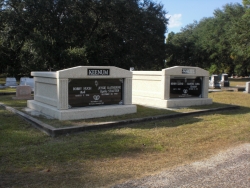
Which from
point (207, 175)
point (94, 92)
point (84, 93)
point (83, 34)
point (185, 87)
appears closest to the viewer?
point (207, 175)

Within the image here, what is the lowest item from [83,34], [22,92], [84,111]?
[84,111]

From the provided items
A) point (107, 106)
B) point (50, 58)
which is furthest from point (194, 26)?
point (107, 106)

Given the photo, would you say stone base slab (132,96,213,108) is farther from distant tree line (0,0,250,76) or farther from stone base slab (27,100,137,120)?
distant tree line (0,0,250,76)

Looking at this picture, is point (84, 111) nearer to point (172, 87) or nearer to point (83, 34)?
point (172, 87)

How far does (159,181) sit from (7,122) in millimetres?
5076

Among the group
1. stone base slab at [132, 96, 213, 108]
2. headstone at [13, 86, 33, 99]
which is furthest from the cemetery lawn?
headstone at [13, 86, 33, 99]

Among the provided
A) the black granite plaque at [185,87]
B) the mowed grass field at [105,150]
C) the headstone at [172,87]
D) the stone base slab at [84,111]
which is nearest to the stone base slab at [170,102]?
the headstone at [172,87]

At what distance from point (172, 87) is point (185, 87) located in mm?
651

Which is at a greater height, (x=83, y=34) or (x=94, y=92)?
(x=83, y=34)

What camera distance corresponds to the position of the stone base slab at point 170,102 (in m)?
9.96

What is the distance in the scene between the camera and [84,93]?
7.77m

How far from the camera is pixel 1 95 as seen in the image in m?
14.4

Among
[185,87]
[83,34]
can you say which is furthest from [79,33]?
[185,87]

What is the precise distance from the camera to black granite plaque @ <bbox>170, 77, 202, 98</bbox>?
10.3 meters
